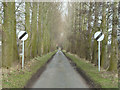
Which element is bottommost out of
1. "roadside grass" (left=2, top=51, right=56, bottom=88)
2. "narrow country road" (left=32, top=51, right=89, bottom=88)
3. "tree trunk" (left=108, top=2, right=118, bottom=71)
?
"narrow country road" (left=32, top=51, right=89, bottom=88)

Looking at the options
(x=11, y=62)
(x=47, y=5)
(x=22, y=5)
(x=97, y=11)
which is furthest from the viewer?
(x=47, y=5)

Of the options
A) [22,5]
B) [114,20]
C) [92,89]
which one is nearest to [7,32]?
[22,5]

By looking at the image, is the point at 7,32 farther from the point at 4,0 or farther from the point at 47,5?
the point at 47,5

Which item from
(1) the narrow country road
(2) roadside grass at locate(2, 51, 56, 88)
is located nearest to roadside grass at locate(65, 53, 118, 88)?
(1) the narrow country road

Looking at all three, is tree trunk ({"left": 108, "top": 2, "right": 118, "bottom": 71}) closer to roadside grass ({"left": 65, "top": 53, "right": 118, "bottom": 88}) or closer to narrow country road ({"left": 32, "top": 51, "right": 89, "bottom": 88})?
roadside grass ({"left": 65, "top": 53, "right": 118, "bottom": 88})

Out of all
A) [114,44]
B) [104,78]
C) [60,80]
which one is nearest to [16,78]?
[60,80]

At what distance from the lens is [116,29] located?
1020cm

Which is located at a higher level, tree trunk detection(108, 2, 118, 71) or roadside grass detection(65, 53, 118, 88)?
tree trunk detection(108, 2, 118, 71)

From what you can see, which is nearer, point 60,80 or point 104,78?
point 60,80

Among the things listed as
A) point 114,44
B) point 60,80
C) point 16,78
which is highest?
point 114,44

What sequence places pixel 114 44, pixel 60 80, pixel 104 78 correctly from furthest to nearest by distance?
pixel 114 44 < pixel 104 78 < pixel 60 80

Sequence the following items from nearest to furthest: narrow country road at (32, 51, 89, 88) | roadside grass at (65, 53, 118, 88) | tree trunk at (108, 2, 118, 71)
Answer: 1. roadside grass at (65, 53, 118, 88)
2. narrow country road at (32, 51, 89, 88)
3. tree trunk at (108, 2, 118, 71)

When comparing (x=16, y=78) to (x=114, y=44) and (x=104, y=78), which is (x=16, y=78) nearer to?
(x=104, y=78)

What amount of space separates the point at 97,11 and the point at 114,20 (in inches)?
122
